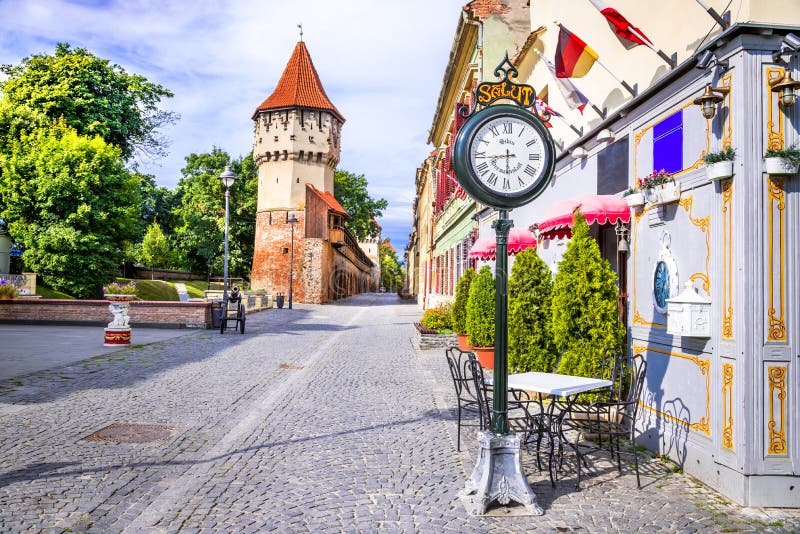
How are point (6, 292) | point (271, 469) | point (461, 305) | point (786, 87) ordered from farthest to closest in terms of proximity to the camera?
point (6, 292), point (461, 305), point (271, 469), point (786, 87)

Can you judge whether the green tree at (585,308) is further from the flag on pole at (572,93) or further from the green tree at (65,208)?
the green tree at (65,208)

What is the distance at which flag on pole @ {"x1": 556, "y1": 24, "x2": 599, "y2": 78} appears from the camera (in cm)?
745

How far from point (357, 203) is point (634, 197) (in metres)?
52.3

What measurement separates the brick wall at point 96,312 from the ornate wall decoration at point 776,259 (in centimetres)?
1844

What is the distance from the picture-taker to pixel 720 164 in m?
4.80

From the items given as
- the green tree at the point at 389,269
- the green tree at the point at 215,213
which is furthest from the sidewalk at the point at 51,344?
the green tree at the point at 389,269

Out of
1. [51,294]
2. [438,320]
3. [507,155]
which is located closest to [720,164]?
[507,155]

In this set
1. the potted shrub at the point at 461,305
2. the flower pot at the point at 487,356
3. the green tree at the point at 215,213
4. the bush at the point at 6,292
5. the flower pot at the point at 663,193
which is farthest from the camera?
the green tree at the point at 215,213

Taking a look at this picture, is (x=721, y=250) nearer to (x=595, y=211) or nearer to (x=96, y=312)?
(x=595, y=211)

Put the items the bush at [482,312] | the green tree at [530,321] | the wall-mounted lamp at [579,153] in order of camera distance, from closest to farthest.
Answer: the wall-mounted lamp at [579,153] → the green tree at [530,321] → the bush at [482,312]

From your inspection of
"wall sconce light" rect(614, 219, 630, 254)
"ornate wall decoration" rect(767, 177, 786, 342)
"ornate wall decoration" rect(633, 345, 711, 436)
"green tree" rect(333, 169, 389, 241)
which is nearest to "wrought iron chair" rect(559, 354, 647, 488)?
"ornate wall decoration" rect(633, 345, 711, 436)

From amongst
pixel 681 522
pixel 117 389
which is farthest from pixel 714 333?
pixel 117 389

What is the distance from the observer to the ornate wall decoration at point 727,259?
482 centimetres

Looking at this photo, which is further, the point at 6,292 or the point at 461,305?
the point at 6,292
